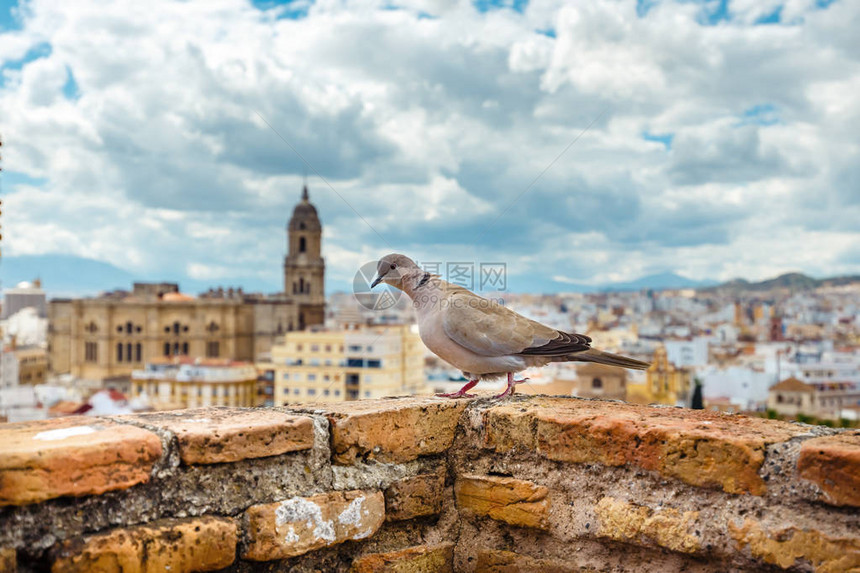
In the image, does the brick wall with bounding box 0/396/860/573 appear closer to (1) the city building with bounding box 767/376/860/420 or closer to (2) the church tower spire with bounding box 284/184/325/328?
(1) the city building with bounding box 767/376/860/420

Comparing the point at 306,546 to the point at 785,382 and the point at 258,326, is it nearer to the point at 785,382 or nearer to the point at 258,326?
the point at 785,382

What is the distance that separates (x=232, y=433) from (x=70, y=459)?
0.36 m

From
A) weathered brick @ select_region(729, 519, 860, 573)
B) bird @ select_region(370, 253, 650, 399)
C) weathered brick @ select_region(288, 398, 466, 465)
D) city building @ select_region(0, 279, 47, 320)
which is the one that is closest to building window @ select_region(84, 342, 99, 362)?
city building @ select_region(0, 279, 47, 320)

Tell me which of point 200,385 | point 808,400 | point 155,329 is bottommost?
point 808,400

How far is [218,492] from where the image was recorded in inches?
68.7

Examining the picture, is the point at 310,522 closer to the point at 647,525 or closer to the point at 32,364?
the point at 647,525

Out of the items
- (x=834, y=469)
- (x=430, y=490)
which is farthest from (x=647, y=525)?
(x=430, y=490)

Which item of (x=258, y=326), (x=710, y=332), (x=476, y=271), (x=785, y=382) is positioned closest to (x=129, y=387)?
(x=258, y=326)

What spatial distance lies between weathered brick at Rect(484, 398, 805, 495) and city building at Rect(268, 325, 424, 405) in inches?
1467

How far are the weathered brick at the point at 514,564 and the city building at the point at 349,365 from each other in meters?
37.2

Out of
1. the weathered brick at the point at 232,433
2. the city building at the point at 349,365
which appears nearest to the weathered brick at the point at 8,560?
the weathered brick at the point at 232,433

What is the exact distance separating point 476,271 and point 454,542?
1.86 meters

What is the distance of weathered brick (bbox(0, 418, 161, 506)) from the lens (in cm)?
145

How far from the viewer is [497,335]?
2.48 m
